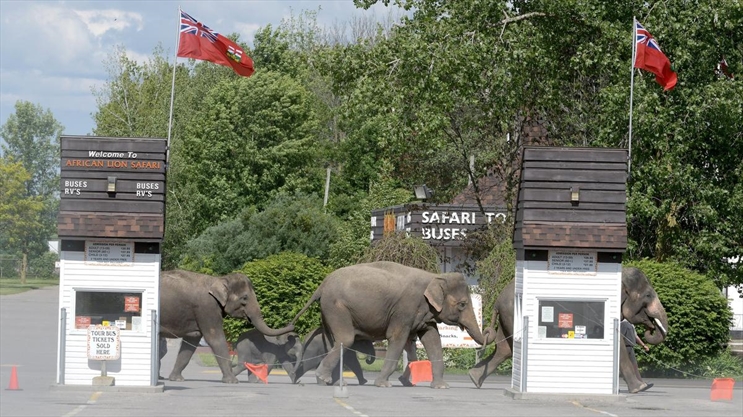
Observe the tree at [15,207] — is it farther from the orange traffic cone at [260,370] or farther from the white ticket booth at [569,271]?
the white ticket booth at [569,271]

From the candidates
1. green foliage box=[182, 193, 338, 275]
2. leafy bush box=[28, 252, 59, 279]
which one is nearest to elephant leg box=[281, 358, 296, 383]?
green foliage box=[182, 193, 338, 275]

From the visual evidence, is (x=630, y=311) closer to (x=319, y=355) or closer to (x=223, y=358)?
(x=319, y=355)

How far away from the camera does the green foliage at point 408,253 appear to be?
126ft

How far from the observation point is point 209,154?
7206 cm

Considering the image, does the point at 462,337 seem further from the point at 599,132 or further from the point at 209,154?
the point at 209,154

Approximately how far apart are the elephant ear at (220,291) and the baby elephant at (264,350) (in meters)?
1.10

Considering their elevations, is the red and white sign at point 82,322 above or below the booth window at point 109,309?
below

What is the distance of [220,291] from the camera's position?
29.0 m

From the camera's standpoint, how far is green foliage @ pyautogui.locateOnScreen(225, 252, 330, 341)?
36.9 m

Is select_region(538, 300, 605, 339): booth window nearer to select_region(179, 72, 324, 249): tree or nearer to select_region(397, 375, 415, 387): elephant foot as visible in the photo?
select_region(397, 375, 415, 387): elephant foot

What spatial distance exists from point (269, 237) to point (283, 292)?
621 inches

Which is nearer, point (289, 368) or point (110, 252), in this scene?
point (110, 252)

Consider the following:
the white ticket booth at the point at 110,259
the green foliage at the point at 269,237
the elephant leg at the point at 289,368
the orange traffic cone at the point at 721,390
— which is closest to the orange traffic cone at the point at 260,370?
the elephant leg at the point at 289,368

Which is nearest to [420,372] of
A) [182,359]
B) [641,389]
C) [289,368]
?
[289,368]
